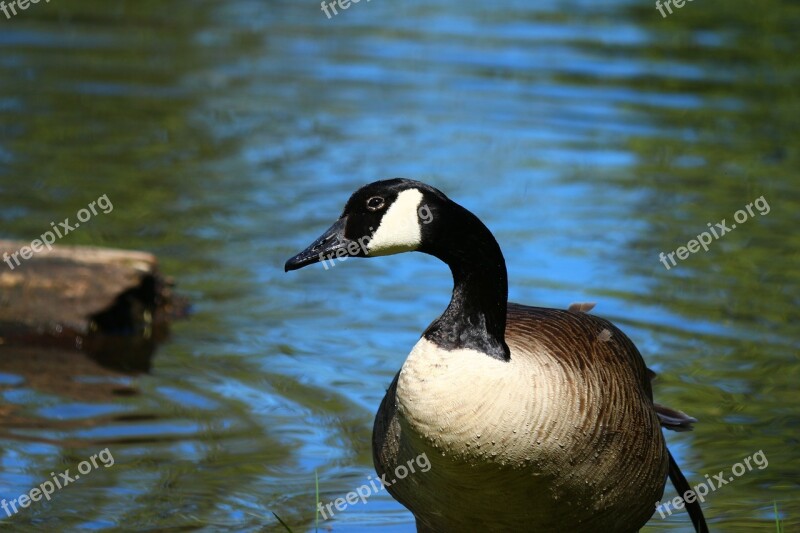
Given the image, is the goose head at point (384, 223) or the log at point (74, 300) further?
the log at point (74, 300)

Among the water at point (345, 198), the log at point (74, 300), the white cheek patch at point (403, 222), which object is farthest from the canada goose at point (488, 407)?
the log at point (74, 300)

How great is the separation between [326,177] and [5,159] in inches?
124

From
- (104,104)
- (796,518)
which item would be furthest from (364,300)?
(104,104)

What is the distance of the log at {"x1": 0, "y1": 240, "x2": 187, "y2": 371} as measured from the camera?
349 inches

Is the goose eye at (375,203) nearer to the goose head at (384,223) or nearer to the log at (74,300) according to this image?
the goose head at (384,223)

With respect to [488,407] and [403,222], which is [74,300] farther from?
[488,407]

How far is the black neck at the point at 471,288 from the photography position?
16.6ft

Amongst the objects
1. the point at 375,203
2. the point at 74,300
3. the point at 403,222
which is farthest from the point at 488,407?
the point at 74,300

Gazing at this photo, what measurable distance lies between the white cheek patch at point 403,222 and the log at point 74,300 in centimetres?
401

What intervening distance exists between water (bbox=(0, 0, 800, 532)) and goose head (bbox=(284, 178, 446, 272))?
194 centimetres

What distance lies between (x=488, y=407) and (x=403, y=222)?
802mm

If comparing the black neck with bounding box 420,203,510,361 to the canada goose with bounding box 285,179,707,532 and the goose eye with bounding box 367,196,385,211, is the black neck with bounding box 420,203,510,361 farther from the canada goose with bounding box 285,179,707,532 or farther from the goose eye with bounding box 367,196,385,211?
the goose eye with bounding box 367,196,385,211

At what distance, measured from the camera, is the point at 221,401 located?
8141mm

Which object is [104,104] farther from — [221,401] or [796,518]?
[796,518]
